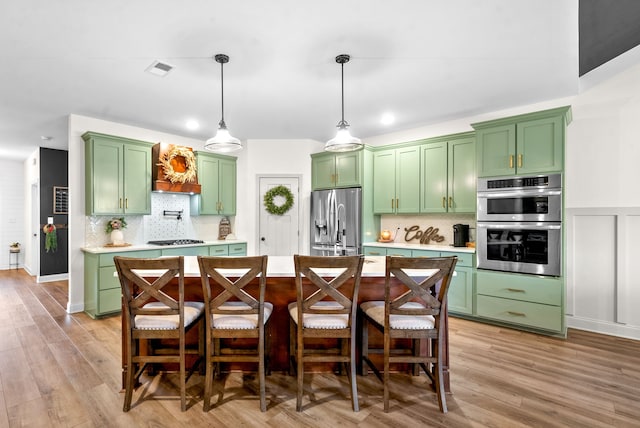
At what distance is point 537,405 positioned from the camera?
218cm

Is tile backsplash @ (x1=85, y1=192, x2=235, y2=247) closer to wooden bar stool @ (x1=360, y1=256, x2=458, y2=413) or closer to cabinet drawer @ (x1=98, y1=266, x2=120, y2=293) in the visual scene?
cabinet drawer @ (x1=98, y1=266, x2=120, y2=293)

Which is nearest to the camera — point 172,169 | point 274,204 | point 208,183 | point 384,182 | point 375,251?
point 375,251

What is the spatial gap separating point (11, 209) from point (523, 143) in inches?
402

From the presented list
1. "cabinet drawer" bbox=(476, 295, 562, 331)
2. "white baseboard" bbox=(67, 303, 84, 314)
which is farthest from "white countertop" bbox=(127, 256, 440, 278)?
"white baseboard" bbox=(67, 303, 84, 314)

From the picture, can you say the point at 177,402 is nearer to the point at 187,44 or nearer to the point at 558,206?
the point at 187,44

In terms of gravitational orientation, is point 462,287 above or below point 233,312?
below

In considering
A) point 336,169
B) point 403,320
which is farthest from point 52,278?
point 403,320

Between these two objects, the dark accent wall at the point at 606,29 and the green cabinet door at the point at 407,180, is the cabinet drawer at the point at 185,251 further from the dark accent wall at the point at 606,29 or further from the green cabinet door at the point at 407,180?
the dark accent wall at the point at 606,29

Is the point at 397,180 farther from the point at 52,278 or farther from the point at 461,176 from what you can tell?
the point at 52,278

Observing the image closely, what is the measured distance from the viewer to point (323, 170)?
545cm

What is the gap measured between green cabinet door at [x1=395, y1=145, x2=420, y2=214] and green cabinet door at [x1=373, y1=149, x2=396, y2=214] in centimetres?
7

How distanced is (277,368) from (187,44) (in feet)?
8.72

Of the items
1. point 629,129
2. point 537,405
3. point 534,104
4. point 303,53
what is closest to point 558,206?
point 629,129

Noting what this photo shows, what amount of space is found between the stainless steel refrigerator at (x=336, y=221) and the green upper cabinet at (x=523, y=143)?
1773mm
